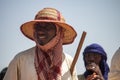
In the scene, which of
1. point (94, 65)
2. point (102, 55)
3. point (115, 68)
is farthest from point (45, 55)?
point (115, 68)

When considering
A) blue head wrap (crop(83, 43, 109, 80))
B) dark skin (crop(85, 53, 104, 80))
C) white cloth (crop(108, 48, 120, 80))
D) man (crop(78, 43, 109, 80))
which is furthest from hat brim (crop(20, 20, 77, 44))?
white cloth (crop(108, 48, 120, 80))

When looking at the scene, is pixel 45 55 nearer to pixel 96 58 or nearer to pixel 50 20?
pixel 50 20

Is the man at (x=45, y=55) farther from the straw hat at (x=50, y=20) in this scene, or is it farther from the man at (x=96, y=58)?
the man at (x=96, y=58)

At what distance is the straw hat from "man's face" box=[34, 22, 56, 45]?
81 mm

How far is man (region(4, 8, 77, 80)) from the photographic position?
5.24 m

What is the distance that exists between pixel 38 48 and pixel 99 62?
216 centimetres

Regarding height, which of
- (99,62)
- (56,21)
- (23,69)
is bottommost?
(99,62)

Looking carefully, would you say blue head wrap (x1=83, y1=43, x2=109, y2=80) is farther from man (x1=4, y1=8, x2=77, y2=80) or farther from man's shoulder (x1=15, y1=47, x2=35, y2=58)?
man's shoulder (x1=15, y1=47, x2=35, y2=58)

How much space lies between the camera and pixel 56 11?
5.62 metres

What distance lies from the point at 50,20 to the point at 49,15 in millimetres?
124

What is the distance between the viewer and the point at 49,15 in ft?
17.9

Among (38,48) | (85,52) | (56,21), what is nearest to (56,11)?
(56,21)

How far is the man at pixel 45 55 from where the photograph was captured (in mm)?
5244

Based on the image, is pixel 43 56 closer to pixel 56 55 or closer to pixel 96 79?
pixel 56 55
